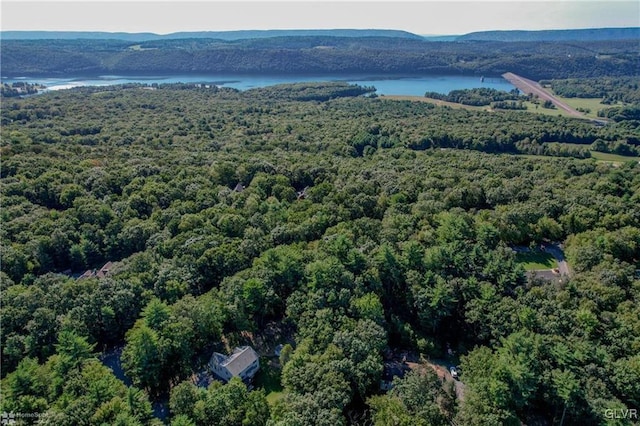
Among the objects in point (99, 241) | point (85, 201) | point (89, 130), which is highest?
point (89, 130)

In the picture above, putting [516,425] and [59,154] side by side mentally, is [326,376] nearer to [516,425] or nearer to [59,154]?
[516,425]

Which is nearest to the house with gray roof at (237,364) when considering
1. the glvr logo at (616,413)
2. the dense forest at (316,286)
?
the dense forest at (316,286)

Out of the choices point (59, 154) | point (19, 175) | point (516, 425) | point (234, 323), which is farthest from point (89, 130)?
point (516, 425)

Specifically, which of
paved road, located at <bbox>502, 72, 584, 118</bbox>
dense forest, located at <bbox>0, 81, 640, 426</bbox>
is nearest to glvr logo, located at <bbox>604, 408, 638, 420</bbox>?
dense forest, located at <bbox>0, 81, 640, 426</bbox>

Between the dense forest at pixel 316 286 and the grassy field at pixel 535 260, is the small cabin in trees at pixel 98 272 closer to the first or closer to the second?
the dense forest at pixel 316 286

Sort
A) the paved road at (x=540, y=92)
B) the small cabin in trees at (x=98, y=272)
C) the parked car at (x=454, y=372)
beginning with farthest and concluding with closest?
the paved road at (x=540, y=92), the small cabin in trees at (x=98, y=272), the parked car at (x=454, y=372)

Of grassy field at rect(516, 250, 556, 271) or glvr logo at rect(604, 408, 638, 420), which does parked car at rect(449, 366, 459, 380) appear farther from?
grassy field at rect(516, 250, 556, 271)
